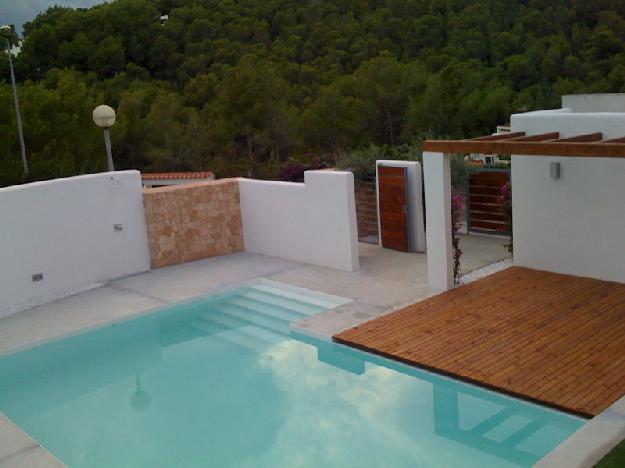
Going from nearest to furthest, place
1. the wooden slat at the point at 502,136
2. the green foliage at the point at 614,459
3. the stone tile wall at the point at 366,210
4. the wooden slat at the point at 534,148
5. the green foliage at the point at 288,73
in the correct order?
the green foliage at the point at 614,459
the wooden slat at the point at 534,148
the wooden slat at the point at 502,136
the stone tile wall at the point at 366,210
the green foliage at the point at 288,73

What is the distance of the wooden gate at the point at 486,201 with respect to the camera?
17109 mm

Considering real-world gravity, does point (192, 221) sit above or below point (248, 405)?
above

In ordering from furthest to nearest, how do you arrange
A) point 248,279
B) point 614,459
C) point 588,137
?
point 248,279, point 588,137, point 614,459

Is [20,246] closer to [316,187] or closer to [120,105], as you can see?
[316,187]

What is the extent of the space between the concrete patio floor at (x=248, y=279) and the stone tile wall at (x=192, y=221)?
12.0 inches

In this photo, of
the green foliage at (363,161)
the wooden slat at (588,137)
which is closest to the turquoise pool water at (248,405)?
the wooden slat at (588,137)

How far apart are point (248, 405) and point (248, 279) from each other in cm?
545

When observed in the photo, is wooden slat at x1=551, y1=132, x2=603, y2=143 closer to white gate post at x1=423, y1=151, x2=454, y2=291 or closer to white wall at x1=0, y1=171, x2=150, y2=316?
white gate post at x1=423, y1=151, x2=454, y2=291

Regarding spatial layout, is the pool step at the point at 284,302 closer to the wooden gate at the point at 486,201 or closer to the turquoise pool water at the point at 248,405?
the turquoise pool water at the point at 248,405

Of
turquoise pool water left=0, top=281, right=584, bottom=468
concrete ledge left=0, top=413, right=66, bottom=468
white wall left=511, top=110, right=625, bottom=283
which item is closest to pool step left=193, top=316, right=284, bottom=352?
turquoise pool water left=0, top=281, right=584, bottom=468

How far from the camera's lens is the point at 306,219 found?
51.1 feet

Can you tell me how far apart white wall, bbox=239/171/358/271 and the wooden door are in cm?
172

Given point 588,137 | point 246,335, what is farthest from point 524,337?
point 246,335

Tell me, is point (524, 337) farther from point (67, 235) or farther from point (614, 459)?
point (67, 235)
